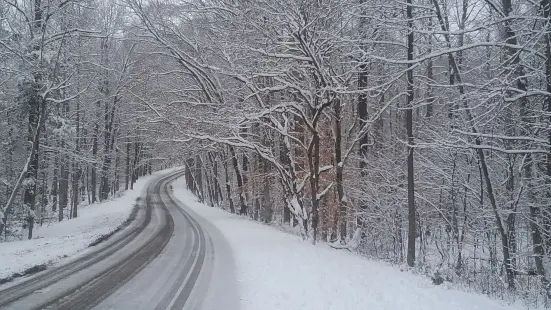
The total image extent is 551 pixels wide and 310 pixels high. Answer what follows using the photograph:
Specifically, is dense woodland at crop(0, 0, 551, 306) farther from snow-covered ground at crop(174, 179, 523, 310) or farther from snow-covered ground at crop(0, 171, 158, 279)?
snow-covered ground at crop(174, 179, 523, 310)

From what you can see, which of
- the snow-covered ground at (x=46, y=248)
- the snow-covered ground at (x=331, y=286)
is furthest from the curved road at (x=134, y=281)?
the snow-covered ground at (x=46, y=248)

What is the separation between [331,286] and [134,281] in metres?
4.40

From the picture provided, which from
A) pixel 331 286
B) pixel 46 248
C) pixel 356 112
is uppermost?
pixel 356 112

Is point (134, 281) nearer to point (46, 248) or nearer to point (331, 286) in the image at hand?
point (331, 286)

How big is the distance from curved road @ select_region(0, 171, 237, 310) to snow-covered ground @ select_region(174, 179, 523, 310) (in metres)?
0.62

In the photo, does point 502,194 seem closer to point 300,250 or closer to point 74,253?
point 300,250

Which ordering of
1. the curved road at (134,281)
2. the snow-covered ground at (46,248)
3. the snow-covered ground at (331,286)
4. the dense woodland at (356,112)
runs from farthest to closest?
the dense woodland at (356,112), the snow-covered ground at (46,248), the snow-covered ground at (331,286), the curved road at (134,281)

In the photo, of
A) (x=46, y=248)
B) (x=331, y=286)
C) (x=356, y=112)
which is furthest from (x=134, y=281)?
(x=356, y=112)

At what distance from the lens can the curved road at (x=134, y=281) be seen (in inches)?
Answer: 320

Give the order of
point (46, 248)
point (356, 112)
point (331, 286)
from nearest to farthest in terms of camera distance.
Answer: point (331, 286), point (46, 248), point (356, 112)

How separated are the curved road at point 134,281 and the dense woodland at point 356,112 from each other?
5905mm

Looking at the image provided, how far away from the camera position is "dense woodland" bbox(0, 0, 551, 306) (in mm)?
13438

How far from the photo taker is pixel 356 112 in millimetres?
22172

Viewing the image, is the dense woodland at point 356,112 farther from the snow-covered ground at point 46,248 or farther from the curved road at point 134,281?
the curved road at point 134,281
